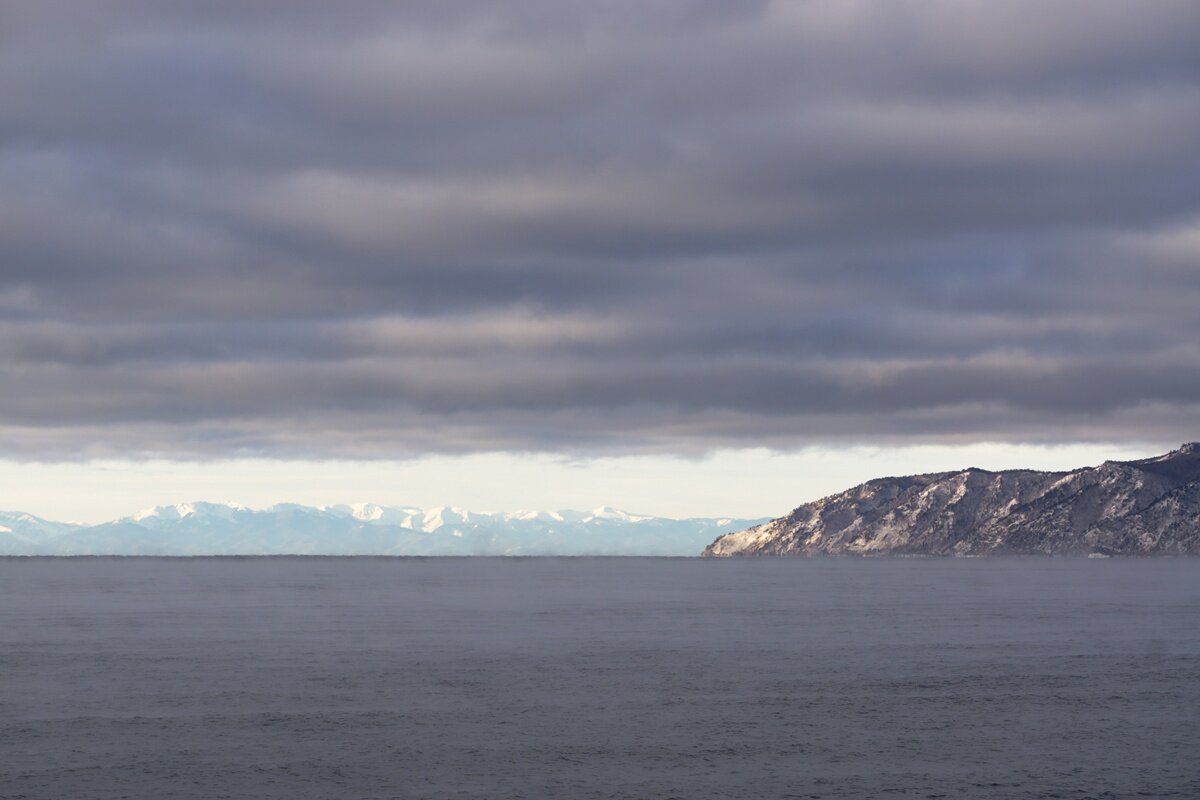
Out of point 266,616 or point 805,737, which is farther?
point 266,616

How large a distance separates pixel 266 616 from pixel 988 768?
14204 cm

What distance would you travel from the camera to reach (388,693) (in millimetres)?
97062

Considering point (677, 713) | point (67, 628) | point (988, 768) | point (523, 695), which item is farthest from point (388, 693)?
point (67, 628)

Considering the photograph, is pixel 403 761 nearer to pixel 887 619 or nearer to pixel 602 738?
pixel 602 738

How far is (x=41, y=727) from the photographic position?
8019 cm

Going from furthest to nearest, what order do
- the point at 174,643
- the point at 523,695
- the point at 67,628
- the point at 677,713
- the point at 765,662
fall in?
the point at 67,628
the point at 174,643
the point at 765,662
the point at 523,695
the point at 677,713

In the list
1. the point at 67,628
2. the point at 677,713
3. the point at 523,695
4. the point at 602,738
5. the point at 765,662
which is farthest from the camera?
the point at 67,628

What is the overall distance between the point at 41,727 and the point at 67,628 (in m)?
89.5

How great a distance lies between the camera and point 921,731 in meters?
81.1

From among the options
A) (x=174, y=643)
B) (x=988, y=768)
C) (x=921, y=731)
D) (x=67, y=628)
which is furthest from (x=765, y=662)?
(x=67, y=628)

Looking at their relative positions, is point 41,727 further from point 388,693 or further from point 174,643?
point 174,643

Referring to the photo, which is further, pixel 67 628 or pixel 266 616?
pixel 266 616

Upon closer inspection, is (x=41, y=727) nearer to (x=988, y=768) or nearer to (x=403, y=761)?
(x=403, y=761)

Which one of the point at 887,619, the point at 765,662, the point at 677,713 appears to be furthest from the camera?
the point at 887,619
